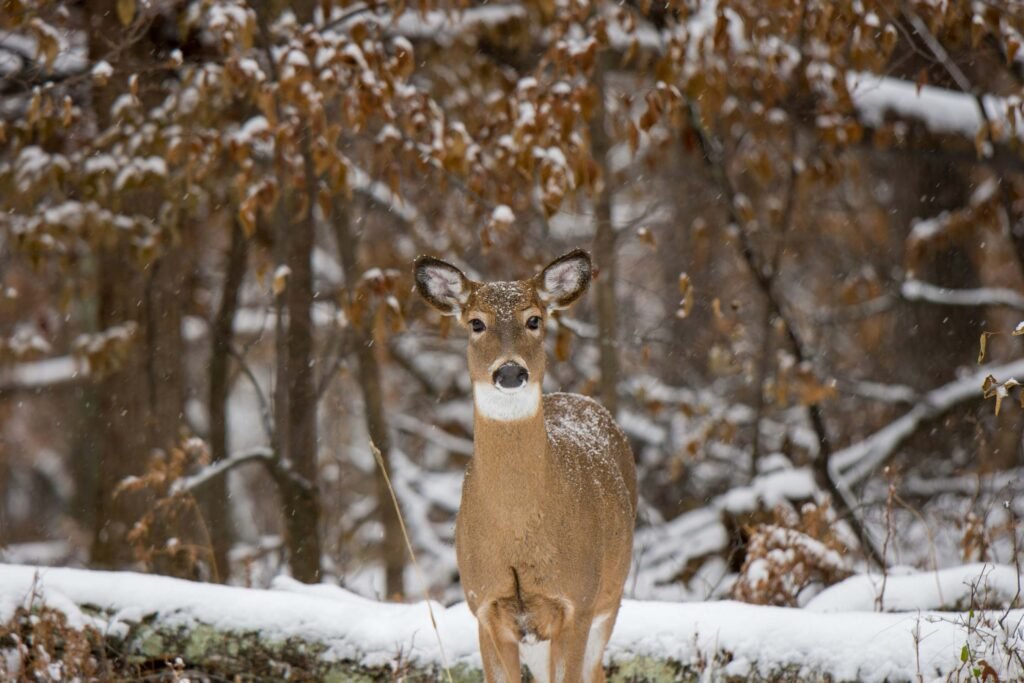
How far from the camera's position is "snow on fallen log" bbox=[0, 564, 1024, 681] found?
4672 millimetres

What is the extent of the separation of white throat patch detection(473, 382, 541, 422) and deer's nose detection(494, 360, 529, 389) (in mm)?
102

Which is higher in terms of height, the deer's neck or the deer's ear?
the deer's ear

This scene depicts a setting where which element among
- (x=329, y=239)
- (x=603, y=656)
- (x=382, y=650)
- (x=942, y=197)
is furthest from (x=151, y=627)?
(x=329, y=239)

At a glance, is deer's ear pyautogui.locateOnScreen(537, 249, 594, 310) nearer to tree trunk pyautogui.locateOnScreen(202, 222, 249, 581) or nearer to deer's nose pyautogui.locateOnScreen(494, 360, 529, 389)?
deer's nose pyautogui.locateOnScreen(494, 360, 529, 389)

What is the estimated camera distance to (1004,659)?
4.31 meters

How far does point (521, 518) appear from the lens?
169 inches

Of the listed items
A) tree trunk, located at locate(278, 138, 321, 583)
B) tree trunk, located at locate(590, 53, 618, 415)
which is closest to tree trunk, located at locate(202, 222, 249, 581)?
tree trunk, located at locate(278, 138, 321, 583)

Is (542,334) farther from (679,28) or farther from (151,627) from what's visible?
(679,28)

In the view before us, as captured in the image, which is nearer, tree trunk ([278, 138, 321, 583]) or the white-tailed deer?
Result: the white-tailed deer

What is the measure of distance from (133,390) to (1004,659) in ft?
22.8

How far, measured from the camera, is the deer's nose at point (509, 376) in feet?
13.7

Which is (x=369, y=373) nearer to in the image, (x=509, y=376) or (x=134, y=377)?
(x=134, y=377)

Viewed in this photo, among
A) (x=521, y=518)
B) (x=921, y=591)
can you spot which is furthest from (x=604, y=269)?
(x=521, y=518)

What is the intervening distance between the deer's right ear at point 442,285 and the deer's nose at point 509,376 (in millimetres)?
570
